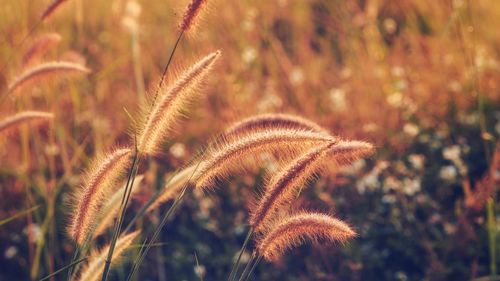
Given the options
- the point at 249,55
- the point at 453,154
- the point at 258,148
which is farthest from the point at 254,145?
the point at 249,55

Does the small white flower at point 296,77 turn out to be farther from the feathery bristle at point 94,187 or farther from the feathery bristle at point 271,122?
the feathery bristle at point 94,187

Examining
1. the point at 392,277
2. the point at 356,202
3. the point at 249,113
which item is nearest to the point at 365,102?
the point at 249,113

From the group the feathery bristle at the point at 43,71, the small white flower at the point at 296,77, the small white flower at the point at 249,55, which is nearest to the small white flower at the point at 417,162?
the small white flower at the point at 296,77

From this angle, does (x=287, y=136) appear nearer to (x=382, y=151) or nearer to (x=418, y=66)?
(x=382, y=151)

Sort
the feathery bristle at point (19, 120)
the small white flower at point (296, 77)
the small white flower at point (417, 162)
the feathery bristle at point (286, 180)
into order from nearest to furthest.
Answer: the feathery bristle at point (286, 180) < the feathery bristle at point (19, 120) < the small white flower at point (417, 162) < the small white flower at point (296, 77)

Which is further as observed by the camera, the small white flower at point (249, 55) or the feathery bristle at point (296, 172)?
the small white flower at point (249, 55)

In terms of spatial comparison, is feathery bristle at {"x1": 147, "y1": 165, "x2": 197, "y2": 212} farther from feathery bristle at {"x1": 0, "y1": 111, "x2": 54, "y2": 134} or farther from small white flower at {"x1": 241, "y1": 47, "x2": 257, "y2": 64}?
small white flower at {"x1": 241, "y1": 47, "x2": 257, "y2": 64}

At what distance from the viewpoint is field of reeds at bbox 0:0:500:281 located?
1.63 metres

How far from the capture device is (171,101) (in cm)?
159

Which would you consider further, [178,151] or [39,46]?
[178,151]

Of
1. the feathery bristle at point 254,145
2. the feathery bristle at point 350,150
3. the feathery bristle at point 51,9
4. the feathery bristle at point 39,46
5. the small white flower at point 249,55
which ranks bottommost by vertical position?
the feathery bristle at point 254,145

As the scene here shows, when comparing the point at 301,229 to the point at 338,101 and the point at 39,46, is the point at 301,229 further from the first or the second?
the point at 338,101

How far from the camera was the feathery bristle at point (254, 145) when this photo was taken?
4.97ft

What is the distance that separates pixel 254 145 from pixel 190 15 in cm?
39
